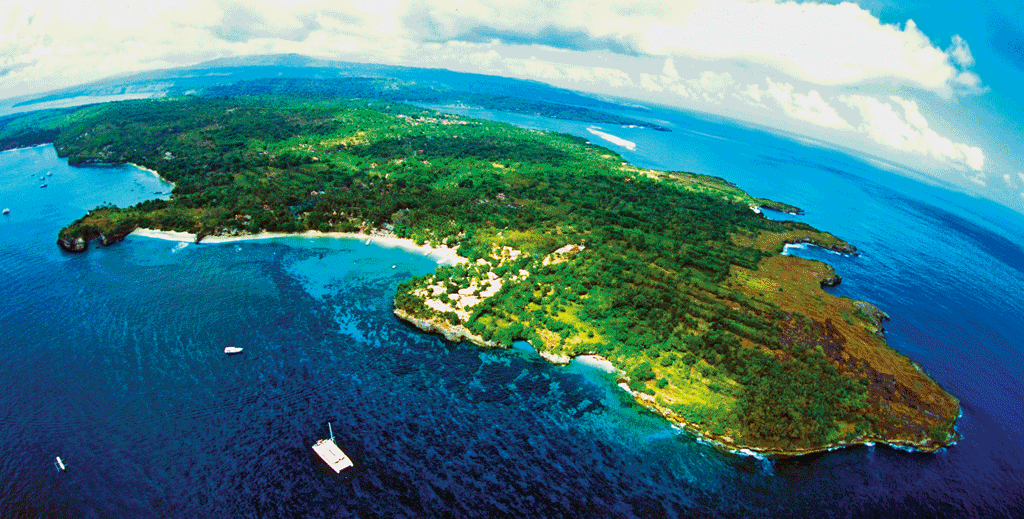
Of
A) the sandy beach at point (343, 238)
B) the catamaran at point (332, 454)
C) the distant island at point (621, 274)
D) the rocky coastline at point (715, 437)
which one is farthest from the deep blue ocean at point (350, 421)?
the sandy beach at point (343, 238)

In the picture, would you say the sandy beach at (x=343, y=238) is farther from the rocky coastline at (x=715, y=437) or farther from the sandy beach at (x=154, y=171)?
the sandy beach at (x=154, y=171)

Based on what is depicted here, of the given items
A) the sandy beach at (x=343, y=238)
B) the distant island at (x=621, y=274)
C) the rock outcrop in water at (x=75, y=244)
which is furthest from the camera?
the sandy beach at (x=343, y=238)

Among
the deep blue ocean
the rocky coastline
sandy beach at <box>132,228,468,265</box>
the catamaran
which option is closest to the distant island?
the rocky coastline

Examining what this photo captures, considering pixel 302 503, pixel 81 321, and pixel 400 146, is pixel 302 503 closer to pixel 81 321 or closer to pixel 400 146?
pixel 81 321

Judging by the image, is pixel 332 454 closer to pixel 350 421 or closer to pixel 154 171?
pixel 350 421

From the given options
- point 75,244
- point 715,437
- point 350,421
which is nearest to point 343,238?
point 75,244
